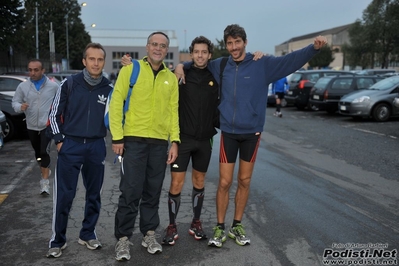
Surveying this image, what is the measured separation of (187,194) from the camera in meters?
6.22

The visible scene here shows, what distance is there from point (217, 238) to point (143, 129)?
4.38 feet

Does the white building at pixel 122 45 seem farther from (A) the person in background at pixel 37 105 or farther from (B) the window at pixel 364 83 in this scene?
(A) the person in background at pixel 37 105

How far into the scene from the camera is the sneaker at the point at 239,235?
4359mm

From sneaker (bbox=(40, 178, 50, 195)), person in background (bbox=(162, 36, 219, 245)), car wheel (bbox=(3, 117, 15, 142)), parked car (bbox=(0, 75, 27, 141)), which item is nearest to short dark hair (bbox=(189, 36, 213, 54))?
person in background (bbox=(162, 36, 219, 245))

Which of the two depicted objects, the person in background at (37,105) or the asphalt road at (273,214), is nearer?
the asphalt road at (273,214)

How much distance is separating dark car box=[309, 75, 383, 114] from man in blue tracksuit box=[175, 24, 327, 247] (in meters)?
13.7

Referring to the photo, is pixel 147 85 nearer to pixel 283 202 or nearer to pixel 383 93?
pixel 283 202

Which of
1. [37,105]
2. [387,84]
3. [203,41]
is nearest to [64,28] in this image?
[387,84]

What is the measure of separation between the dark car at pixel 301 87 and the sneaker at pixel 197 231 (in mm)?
15808

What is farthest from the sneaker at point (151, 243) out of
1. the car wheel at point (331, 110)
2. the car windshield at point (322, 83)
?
the car windshield at point (322, 83)

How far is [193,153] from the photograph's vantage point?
173 inches

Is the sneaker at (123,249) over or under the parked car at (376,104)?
under

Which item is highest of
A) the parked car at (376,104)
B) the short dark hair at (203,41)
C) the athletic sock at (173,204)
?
the short dark hair at (203,41)

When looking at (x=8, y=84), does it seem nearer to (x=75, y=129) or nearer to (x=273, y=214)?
(x=75, y=129)
